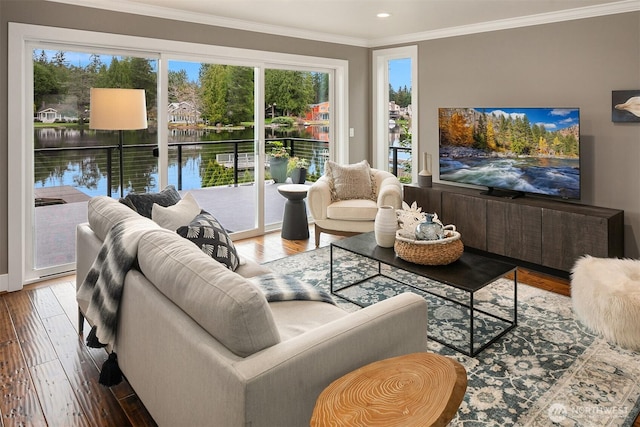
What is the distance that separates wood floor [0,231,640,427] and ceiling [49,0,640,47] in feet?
7.95

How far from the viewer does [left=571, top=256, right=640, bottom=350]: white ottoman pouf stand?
264 centimetres

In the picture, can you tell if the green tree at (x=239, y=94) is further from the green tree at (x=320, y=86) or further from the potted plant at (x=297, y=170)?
the green tree at (x=320, y=86)

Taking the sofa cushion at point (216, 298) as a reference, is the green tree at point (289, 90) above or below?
above

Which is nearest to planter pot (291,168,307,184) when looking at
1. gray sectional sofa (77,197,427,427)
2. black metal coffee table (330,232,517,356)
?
black metal coffee table (330,232,517,356)

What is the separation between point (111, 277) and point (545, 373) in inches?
88.6

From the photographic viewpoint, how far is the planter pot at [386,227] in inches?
131

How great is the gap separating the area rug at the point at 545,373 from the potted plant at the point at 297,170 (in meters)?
2.51

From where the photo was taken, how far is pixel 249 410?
4.22 ft

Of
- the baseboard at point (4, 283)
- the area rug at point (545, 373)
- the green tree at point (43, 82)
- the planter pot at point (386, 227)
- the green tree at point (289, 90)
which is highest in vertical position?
the green tree at point (289, 90)

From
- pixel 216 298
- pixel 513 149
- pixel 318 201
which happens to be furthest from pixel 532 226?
pixel 216 298

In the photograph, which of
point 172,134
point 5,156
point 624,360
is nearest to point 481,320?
point 624,360

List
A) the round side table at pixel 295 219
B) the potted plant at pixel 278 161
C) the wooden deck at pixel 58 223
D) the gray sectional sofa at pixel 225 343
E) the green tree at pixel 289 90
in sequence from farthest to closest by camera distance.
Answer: the potted plant at pixel 278 161
the green tree at pixel 289 90
the round side table at pixel 295 219
the wooden deck at pixel 58 223
the gray sectional sofa at pixel 225 343

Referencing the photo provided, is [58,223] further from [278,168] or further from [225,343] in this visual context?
[225,343]

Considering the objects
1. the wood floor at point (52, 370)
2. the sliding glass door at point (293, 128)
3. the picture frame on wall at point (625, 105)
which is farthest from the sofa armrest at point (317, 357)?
the sliding glass door at point (293, 128)
